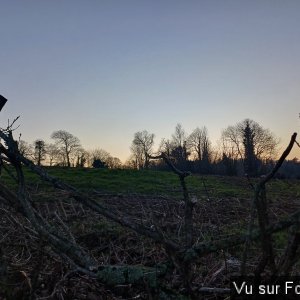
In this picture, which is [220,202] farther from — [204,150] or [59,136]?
[204,150]

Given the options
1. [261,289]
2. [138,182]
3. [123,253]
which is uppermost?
[138,182]

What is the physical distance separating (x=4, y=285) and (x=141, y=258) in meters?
2.86

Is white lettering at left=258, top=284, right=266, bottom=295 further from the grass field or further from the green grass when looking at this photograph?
the green grass

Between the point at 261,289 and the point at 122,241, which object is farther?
the point at 122,241

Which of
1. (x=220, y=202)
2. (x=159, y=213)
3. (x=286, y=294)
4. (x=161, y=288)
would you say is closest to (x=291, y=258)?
(x=286, y=294)

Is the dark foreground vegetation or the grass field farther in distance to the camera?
the grass field

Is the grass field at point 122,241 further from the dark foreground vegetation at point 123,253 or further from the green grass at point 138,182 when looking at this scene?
the green grass at point 138,182

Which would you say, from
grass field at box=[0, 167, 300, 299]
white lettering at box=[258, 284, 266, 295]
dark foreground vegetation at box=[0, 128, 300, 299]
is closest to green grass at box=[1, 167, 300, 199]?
grass field at box=[0, 167, 300, 299]

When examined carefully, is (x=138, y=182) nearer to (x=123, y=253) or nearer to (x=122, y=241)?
(x=122, y=241)

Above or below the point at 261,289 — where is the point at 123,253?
below

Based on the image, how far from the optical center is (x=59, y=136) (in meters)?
84.9

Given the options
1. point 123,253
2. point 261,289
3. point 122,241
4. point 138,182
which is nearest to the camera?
point 261,289

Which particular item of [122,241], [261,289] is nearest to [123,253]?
[122,241]

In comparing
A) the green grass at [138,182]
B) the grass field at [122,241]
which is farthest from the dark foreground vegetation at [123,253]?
the green grass at [138,182]
